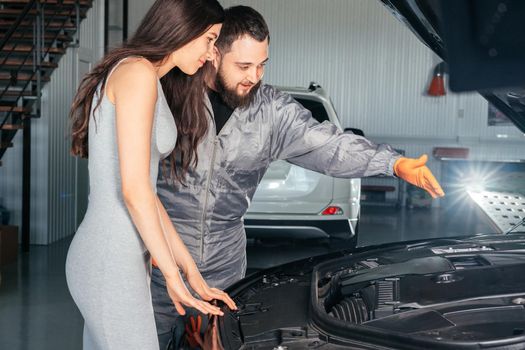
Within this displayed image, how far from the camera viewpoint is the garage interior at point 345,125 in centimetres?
602

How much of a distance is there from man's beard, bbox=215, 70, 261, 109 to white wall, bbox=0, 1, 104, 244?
19.1 feet

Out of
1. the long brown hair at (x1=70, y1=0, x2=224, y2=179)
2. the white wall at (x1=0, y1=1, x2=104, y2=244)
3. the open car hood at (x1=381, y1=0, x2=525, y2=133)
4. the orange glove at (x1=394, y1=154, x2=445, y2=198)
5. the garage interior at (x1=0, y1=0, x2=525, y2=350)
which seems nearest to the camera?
the open car hood at (x1=381, y1=0, x2=525, y2=133)

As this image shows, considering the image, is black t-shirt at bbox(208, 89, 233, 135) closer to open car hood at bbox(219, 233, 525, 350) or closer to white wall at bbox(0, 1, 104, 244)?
Result: open car hood at bbox(219, 233, 525, 350)

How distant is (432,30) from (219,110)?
3.30 ft

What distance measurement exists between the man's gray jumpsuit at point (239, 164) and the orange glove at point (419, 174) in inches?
2.6

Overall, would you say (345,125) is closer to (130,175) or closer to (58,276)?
(58,276)

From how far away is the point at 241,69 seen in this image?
99.7 inches

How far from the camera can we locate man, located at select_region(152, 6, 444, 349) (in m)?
2.56

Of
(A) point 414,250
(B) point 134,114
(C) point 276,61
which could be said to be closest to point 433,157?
(C) point 276,61

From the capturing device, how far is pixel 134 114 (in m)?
1.87

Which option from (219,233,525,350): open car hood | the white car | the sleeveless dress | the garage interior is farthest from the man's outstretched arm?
the white car

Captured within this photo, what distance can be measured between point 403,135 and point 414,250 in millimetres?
11836

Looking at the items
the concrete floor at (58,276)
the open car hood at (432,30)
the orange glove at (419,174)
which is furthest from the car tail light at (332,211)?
the open car hood at (432,30)

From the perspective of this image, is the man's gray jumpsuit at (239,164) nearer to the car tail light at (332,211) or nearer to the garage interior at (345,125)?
the garage interior at (345,125)
